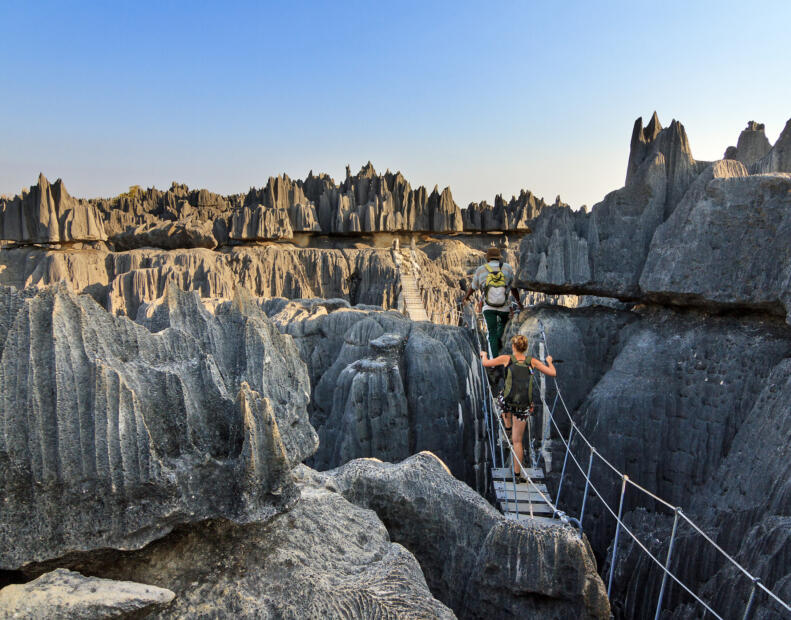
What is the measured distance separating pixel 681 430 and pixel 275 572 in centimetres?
551

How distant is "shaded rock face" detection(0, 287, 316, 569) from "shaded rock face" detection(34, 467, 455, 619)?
0.24 m

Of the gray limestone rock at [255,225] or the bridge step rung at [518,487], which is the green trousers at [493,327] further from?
the gray limestone rock at [255,225]

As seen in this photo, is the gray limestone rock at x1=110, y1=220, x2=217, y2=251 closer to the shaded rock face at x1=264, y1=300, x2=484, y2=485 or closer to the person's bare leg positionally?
the shaded rock face at x1=264, y1=300, x2=484, y2=485

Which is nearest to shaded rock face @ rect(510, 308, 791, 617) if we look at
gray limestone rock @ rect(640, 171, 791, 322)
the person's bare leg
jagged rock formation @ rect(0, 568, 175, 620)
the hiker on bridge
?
gray limestone rock @ rect(640, 171, 791, 322)

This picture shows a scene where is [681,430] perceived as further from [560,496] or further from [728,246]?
[728,246]

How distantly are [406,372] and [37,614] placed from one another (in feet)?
22.3

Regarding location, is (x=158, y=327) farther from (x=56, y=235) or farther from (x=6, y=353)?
(x=56, y=235)

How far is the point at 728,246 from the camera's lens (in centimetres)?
654

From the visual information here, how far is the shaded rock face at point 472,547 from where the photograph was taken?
352 cm

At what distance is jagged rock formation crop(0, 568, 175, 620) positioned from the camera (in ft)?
7.21

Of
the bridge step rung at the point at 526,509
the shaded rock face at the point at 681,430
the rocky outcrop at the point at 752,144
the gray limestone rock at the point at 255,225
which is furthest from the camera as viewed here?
the gray limestone rock at the point at 255,225

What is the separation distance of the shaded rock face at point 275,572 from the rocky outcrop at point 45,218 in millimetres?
25750

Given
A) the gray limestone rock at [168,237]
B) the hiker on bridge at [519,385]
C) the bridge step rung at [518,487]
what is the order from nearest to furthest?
the bridge step rung at [518,487] → the hiker on bridge at [519,385] → the gray limestone rock at [168,237]

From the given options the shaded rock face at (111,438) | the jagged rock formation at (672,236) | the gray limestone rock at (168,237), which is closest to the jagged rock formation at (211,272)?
the gray limestone rock at (168,237)
